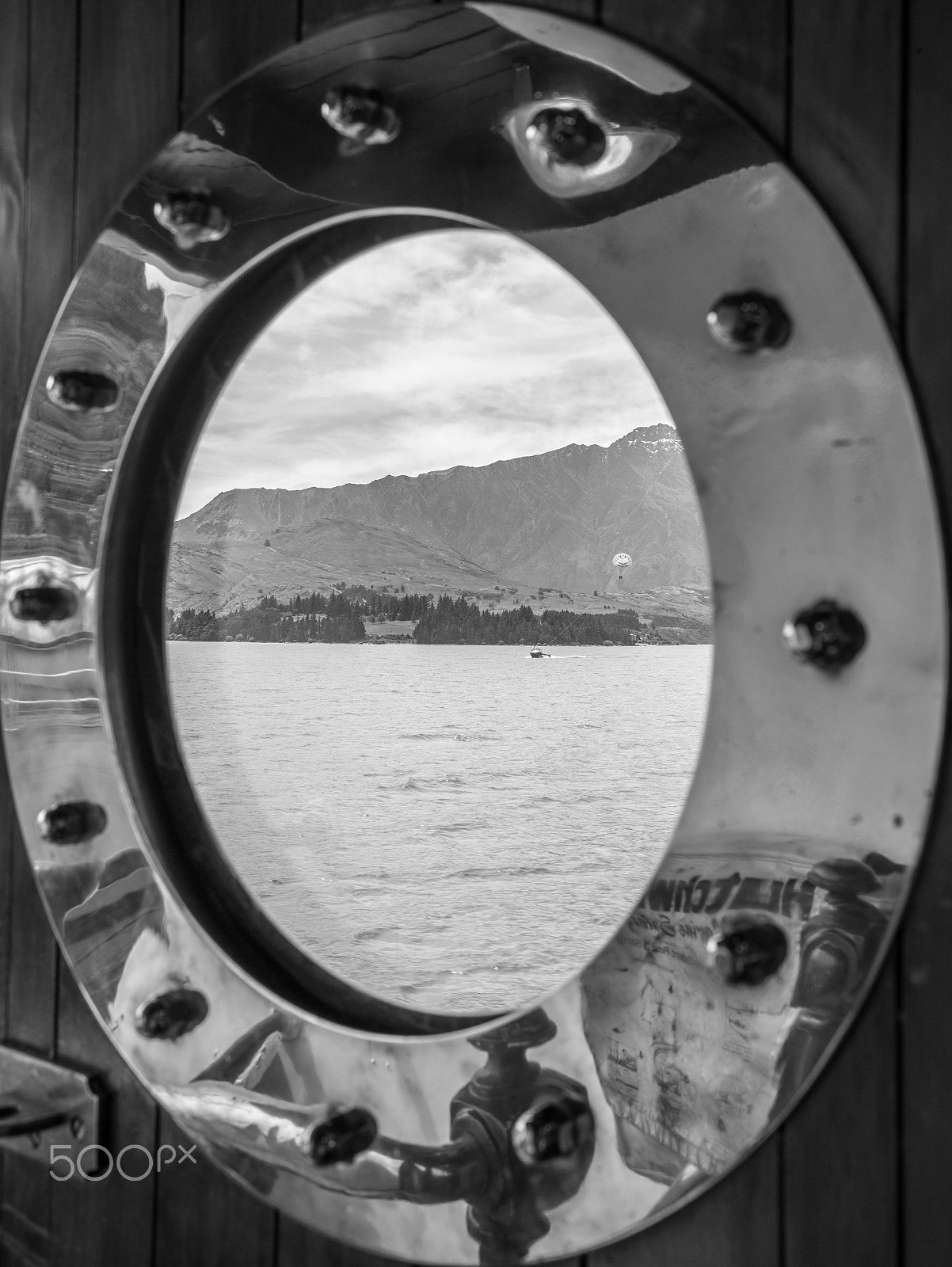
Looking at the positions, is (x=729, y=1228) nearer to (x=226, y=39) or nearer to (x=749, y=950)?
(x=749, y=950)

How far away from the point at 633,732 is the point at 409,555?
0.82 ft

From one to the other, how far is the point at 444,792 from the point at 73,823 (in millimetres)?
329

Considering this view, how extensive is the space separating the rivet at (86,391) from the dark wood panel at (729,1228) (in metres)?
0.74

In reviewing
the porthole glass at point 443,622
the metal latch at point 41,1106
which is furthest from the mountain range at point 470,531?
the metal latch at point 41,1106

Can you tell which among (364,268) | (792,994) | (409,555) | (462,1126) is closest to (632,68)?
(364,268)

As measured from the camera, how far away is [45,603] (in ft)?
3.13

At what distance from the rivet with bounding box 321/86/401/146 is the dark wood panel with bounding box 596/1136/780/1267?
705 millimetres

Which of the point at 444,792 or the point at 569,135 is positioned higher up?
the point at 569,135

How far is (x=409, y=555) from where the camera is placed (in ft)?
2.95

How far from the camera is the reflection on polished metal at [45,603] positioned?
949 mm

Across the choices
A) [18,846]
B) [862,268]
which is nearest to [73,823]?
[18,846]

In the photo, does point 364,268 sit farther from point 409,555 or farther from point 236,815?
point 236,815

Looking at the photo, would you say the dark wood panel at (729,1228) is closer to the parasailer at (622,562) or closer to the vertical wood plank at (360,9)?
the parasailer at (622,562)

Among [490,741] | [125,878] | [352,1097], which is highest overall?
[490,741]
